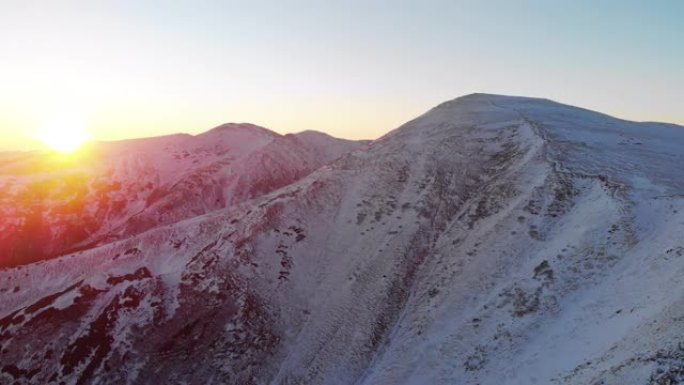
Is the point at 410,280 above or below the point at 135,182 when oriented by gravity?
below

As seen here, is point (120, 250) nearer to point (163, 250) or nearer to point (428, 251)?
point (163, 250)

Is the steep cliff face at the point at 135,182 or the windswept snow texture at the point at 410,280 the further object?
the steep cliff face at the point at 135,182

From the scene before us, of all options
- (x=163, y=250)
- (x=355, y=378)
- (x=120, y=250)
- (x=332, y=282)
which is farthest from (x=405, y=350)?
(x=120, y=250)

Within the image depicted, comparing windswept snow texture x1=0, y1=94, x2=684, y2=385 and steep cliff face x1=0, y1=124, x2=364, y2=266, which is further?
steep cliff face x1=0, y1=124, x2=364, y2=266

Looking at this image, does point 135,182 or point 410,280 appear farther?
point 135,182
